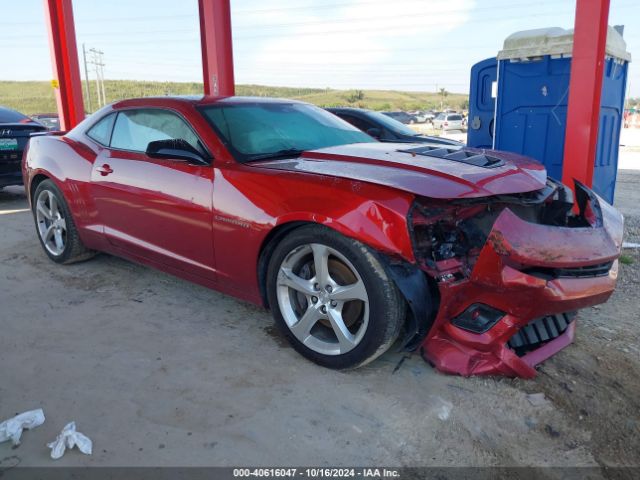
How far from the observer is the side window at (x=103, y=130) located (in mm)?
4059

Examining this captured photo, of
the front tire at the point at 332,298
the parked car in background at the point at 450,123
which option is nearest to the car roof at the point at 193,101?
the front tire at the point at 332,298

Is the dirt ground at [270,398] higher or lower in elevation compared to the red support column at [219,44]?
lower

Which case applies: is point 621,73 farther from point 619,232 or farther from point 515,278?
point 515,278

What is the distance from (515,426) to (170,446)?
1480 millimetres

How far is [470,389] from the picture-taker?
258 centimetres

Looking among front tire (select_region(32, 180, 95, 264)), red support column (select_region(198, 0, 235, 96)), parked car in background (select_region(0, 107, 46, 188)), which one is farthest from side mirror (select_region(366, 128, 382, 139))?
parked car in background (select_region(0, 107, 46, 188))

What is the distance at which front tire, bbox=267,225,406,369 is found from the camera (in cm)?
250

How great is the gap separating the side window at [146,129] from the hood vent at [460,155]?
1.33 metres

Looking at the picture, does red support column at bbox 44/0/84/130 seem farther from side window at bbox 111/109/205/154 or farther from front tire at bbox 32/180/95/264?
side window at bbox 111/109/205/154

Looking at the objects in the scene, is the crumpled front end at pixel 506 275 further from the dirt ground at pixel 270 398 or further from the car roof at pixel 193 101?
the car roof at pixel 193 101

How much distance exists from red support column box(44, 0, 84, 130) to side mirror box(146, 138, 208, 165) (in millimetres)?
7442

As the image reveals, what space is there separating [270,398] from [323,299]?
21.9 inches

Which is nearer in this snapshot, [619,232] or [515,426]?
[515,426]

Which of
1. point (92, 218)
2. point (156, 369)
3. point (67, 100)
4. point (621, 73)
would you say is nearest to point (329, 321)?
point (156, 369)
